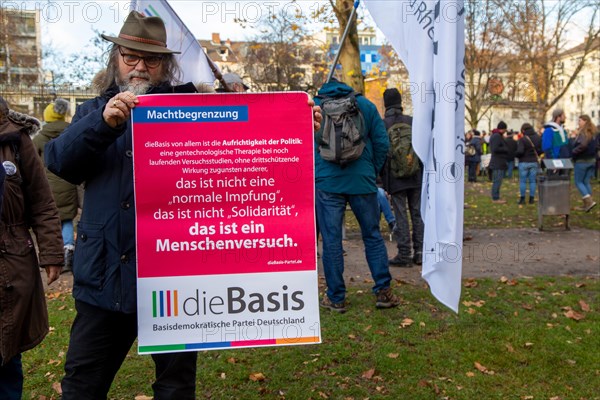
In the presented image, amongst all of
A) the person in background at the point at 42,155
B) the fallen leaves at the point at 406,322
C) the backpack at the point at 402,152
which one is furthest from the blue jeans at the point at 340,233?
the person in background at the point at 42,155

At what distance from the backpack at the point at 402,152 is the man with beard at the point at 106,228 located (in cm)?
462

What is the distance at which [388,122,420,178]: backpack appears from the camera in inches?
282

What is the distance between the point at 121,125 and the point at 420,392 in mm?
2649

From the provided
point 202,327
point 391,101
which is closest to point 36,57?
point 391,101

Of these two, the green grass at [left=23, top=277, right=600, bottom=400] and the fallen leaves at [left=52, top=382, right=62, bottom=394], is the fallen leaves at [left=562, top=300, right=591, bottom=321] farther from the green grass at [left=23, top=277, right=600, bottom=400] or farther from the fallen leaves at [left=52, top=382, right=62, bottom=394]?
the fallen leaves at [left=52, top=382, right=62, bottom=394]

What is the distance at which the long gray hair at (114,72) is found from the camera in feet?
9.07

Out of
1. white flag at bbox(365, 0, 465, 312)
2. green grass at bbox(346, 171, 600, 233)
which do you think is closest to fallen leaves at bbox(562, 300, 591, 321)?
white flag at bbox(365, 0, 465, 312)

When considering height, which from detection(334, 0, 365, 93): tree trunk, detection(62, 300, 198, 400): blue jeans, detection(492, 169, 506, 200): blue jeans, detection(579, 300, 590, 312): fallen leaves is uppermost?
detection(334, 0, 365, 93): tree trunk

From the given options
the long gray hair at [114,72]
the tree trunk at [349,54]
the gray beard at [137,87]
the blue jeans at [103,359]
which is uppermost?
the tree trunk at [349,54]

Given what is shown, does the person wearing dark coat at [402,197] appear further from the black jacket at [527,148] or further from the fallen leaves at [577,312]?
the black jacket at [527,148]

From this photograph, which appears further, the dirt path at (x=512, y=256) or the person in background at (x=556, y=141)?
the person in background at (x=556, y=141)

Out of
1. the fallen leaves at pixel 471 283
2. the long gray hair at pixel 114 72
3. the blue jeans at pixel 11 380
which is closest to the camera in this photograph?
the long gray hair at pixel 114 72

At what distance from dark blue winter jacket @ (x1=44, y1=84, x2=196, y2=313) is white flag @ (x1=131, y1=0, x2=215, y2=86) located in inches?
86.3

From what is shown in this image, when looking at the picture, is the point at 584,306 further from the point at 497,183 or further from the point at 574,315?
the point at 497,183
